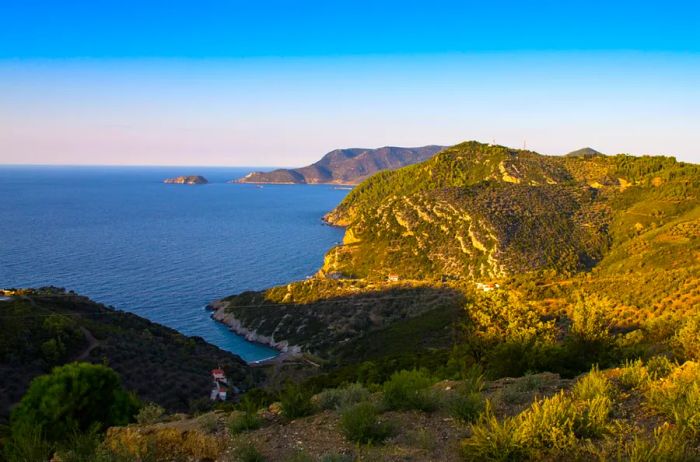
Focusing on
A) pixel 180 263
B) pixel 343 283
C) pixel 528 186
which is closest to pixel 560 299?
pixel 343 283

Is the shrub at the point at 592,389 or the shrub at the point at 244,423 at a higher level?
the shrub at the point at 592,389

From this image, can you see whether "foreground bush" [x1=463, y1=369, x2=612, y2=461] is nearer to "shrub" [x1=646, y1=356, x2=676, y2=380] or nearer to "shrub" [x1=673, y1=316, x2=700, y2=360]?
"shrub" [x1=646, y1=356, x2=676, y2=380]

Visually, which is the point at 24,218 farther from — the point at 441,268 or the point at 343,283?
the point at 441,268

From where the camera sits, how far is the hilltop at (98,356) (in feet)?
90.9

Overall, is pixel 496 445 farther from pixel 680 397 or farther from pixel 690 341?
pixel 690 341

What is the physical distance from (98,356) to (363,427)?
101 ft

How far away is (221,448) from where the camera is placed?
7922 mm

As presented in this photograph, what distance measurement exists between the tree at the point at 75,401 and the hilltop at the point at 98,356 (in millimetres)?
5808

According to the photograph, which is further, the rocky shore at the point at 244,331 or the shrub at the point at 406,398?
the rocky shore at the point at 244,331

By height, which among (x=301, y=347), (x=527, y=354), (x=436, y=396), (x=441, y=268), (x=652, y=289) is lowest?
(x=301, y=347)

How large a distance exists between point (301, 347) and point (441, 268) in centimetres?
3892

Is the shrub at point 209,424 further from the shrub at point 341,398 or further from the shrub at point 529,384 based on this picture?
the shrub at point 529,384

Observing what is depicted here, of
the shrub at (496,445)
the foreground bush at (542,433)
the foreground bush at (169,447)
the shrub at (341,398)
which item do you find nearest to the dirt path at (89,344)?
the foreground bush at (169,447)

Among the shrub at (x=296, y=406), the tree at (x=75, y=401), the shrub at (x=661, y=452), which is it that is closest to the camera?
the shrub at (x=661, y=452)
